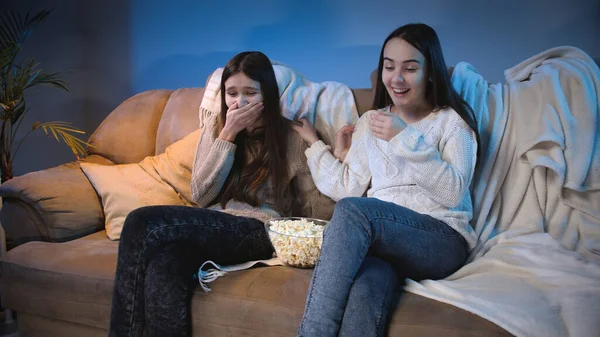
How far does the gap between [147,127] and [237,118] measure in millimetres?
612

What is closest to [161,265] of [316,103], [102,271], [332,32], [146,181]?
[102,271]

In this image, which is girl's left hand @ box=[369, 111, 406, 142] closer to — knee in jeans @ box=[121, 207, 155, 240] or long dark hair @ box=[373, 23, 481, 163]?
long dark hair @ box=[373, 23, 481, 163]

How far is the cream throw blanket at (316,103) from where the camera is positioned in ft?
6.43

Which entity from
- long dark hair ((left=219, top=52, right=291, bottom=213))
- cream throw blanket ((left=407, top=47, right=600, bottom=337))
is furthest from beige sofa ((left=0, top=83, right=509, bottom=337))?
long dark hair ((left=219, top=52, right=291, bottom=213))

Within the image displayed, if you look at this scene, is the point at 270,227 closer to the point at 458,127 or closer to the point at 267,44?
the point at 458,127

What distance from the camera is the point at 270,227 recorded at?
1613 millimetres

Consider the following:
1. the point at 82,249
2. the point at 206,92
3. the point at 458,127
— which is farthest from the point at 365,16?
the point at 82,249

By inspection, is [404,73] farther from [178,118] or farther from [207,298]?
[178,118]

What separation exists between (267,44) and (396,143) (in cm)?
114

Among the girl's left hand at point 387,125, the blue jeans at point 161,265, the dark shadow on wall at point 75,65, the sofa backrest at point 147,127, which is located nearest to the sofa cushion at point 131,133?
the sofa backrest at point 147,127

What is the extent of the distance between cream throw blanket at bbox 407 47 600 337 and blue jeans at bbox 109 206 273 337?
1.86 feet

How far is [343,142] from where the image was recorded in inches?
74.4

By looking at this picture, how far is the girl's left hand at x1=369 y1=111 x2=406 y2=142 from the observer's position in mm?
1545

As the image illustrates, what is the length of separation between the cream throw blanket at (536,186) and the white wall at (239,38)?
0.98 feet
